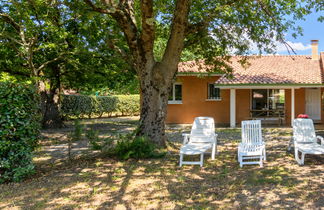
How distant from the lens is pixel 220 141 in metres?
10.7

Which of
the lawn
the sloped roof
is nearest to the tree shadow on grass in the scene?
the lawn

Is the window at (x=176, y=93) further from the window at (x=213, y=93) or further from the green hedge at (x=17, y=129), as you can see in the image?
the green hedge at (x=17, y=129)

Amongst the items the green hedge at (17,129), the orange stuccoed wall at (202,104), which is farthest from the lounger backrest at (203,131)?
the orange stuccoed wall at (202,104)

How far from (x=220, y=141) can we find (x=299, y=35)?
4.80 meters

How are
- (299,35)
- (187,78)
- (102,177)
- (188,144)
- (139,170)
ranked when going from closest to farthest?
1. (102,177)
2. (139,170)
3. (188,144)
4. (299,35)
5. (187,78)

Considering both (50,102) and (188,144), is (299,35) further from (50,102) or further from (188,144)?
(50,102)

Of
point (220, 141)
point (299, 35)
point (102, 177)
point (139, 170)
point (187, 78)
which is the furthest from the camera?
point (187, 78)

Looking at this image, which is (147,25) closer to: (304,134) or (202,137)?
(202,137)

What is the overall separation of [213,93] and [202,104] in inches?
41.4

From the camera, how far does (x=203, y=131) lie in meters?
8.34

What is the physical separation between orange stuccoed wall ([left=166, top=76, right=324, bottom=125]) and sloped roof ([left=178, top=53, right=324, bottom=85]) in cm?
101

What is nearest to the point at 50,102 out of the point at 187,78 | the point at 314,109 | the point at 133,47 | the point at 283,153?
the point at 187,78

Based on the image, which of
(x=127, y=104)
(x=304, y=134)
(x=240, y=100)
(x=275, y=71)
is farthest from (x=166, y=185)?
(x=127, y=104)

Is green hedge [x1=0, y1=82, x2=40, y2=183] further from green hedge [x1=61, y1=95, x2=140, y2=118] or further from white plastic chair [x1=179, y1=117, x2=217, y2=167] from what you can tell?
green hedge [x1=61, y1=95, x2=140, y2=118]
